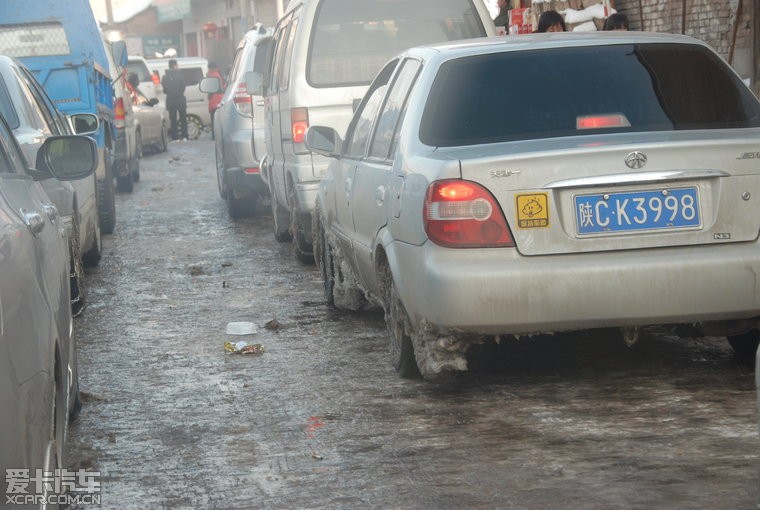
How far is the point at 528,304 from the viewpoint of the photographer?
17.9 ft

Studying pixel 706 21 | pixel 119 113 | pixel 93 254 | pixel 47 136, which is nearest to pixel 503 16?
pixel 706 21

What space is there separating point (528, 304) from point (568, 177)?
1.72ft

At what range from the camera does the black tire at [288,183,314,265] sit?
10547 mm

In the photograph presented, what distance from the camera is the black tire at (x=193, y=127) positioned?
3647 centimetres

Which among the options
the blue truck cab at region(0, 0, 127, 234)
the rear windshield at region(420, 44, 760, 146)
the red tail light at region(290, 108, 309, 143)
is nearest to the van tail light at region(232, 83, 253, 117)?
the blue truck cab at region(0, 0, 127, 234)

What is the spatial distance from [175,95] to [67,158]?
2805cm

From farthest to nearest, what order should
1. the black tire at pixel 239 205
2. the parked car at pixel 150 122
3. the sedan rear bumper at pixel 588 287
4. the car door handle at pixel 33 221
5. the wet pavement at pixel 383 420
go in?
the parked car at pixel 150 122 < the black tire at pixel 239 205 < the sedan rear bumper at pixel 588 287 < the wet pavement at pixel 383 420 < the car door handle at pixel 33 221

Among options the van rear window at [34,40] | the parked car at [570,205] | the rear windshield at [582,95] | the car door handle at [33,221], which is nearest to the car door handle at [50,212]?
the car door handle at [33,221]

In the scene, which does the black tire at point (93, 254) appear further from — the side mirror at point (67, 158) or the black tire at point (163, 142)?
the black tire at point (163, 142)

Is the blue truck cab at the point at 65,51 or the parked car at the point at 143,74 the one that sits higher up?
the blue truck cab at the point at 65,51

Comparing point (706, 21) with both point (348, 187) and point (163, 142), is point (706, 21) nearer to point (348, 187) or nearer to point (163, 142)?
point (348, 187)

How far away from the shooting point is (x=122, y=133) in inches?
744

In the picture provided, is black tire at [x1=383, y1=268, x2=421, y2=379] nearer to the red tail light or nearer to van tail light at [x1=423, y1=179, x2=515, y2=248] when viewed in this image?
van tail light at [x1=423, y1=179, x2=515, y2=248]

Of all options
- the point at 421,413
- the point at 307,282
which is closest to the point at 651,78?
the point at 421,413
